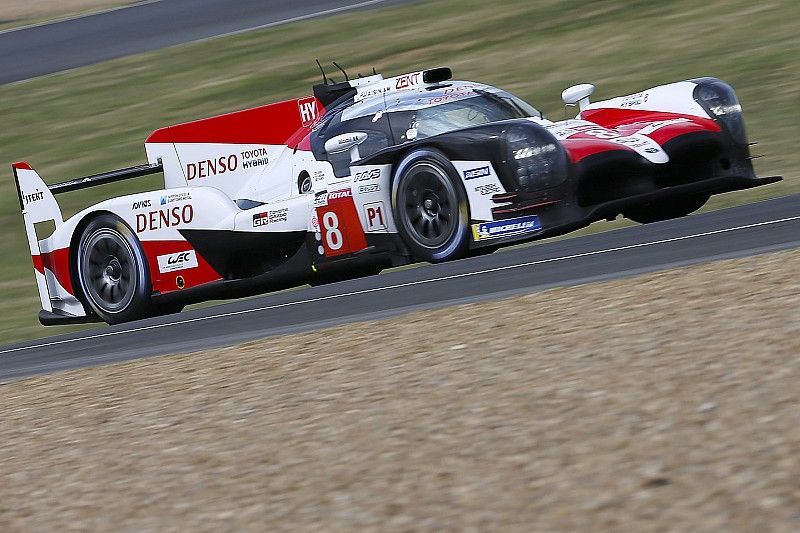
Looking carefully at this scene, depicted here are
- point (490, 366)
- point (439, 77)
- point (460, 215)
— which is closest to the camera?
point (490, 366)

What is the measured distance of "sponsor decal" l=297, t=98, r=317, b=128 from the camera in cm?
1090

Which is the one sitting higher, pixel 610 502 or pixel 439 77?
pixel 439 77

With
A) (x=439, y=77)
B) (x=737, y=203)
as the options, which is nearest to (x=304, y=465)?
(x=439, y=77)

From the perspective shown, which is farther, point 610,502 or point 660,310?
point 660,310

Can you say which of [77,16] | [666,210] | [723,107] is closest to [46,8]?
[77,16]

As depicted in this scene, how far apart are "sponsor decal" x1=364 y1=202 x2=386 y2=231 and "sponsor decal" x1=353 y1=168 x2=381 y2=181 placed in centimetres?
17

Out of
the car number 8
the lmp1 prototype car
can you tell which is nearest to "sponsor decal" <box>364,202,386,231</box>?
the lmp1 prototype car

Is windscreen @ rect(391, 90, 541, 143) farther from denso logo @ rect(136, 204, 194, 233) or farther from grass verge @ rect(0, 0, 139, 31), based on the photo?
grass verge @ rect(0, 0, 139, 31)

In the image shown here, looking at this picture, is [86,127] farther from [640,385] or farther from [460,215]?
[640,385]

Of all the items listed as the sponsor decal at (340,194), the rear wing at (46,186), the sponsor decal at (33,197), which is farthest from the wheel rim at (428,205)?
the sponsor decal at (33,197)

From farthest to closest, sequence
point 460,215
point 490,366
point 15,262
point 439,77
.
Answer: point 15,262 → point 439,77 → point 460,215 → point 490,366

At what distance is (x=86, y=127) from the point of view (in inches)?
709

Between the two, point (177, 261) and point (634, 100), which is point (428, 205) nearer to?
point (634, 100)

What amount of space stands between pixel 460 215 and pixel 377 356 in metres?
2.38
